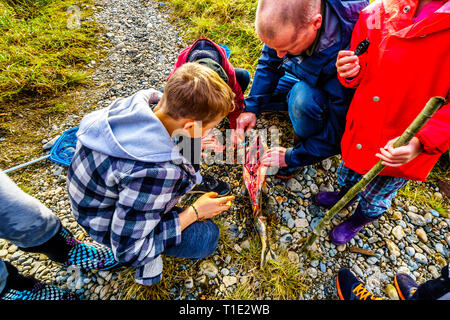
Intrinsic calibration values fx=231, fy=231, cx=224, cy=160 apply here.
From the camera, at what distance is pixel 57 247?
6.71 ft

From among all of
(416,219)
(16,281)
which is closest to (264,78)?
(416,219)

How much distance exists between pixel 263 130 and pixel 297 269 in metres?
1.95

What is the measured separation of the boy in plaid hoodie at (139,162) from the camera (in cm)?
149

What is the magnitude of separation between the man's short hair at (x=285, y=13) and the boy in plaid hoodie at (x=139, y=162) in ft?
2.20

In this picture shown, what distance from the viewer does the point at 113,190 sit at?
1.62 metres

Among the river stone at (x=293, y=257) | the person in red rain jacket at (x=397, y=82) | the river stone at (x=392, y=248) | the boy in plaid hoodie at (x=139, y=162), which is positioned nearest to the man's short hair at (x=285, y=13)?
the person in red rain jacket at (x=397, y=82)

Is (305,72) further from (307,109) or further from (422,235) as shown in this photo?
(422,235)

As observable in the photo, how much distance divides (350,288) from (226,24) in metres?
5.15

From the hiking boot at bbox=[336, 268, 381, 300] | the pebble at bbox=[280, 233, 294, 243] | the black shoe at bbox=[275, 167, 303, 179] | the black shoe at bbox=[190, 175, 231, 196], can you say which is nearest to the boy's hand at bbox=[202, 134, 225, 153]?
the black shoe at bbox=[190, 175, 231, 196]

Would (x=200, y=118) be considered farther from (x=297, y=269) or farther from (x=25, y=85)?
(x=25, y=85)

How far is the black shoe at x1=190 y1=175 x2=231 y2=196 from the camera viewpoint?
293 cm

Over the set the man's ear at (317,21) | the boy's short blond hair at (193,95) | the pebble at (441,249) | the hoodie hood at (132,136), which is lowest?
the pebble at (441,249)

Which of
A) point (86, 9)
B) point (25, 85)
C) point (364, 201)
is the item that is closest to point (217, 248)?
point (364, 201)

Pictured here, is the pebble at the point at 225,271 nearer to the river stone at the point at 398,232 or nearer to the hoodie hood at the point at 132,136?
the hoodie hood at the point at 132,136
